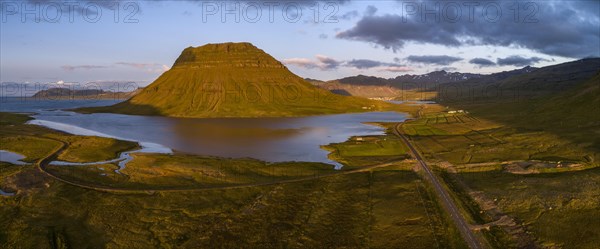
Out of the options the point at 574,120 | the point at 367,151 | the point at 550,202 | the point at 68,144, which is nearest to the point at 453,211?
the point at 550,202

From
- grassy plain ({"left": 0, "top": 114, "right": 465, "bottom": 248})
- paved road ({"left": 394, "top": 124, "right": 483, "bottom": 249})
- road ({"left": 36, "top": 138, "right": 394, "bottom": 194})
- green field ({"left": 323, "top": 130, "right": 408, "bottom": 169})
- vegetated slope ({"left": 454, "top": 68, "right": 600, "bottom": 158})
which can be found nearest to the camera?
paved road ({"left": 394, "top": 124, "right": 483, "bottom": 249})

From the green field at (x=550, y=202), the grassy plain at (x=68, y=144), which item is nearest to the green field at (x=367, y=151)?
the green field at (x=550, y=202)

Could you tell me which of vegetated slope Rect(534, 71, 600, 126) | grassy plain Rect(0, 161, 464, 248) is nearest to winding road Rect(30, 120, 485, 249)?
grassy plain Rect(0, 161, 464, 248)

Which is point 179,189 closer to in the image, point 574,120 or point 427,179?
point 427,179

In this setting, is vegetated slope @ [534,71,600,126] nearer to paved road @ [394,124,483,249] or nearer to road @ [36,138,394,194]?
paved road @ [394,124,483,249]

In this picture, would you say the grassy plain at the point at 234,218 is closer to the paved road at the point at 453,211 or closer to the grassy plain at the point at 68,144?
the paved road at the point at 453,211

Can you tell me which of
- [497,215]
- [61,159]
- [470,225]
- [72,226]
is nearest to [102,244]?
[72,226]

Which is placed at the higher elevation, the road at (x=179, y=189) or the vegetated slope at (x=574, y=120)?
the vegetated slope at (x=574, y=120)

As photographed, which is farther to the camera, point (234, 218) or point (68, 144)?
point (68, 144)
